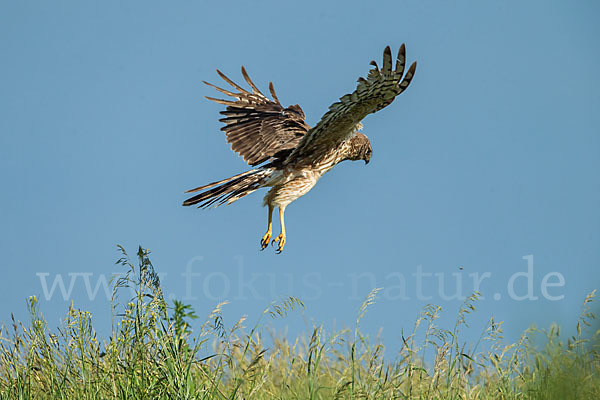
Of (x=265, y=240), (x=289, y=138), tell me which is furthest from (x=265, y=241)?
(x=289, y=138)

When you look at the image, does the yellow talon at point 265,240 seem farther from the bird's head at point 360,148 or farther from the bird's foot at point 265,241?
the bird's head at point 360,148

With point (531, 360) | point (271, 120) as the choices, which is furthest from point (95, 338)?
point (271, 120)

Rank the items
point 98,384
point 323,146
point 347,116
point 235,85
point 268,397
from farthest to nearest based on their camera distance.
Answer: point 235,85 → point 323,146 → point 347,116 → point 268,397 → point 98,384

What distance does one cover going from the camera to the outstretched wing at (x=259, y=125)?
7926mm

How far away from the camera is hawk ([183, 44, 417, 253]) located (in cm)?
607

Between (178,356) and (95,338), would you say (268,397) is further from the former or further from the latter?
(95,338)

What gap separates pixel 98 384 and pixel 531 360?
2.30 meters

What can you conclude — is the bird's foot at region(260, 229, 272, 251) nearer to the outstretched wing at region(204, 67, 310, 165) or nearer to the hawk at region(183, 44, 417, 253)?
the hawk at region(183, 44, 417, 253)

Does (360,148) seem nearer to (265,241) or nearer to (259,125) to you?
(259,125)

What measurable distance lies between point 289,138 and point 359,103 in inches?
75.5

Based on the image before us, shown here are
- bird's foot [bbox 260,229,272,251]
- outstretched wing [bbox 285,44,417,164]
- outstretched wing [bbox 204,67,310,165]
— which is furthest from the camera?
outstretched wing [bbox 204,67,310,165]

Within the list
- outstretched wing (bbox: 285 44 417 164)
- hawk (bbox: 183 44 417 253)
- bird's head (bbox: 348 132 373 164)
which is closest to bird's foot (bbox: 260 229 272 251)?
hawk (bbox: 183 44 417 253)

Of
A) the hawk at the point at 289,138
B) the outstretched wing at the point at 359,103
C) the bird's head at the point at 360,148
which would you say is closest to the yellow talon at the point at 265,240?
the hawk at the point at 289,138

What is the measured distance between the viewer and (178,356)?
3463 mm
